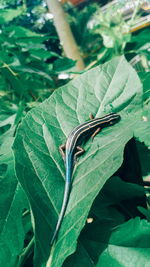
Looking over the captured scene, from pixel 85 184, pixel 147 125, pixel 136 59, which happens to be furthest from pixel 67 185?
pixel 136 59

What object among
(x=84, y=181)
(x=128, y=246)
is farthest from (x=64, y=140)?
(x=128, y=246)

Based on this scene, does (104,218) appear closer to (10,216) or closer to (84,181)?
(84,181)

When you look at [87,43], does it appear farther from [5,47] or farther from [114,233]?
[114,233]

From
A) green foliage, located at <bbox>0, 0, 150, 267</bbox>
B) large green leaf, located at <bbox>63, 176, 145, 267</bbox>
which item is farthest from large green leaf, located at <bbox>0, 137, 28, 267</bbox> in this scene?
large green leaf, located at <bbox>63, 176, 145, 267</bbox>

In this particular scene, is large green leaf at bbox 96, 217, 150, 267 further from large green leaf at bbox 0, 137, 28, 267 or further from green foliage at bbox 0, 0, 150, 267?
large green leaf at bbox 0, 137, 28, 267

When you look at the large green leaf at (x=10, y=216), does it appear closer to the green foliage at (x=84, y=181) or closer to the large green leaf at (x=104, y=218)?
the green foliage at (x=84, y=181)
